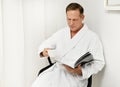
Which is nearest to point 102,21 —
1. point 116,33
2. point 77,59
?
point 116,33

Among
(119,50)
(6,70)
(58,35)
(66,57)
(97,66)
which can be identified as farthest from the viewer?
(6,70)

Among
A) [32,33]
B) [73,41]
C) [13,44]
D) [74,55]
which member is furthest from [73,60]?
[13,44]

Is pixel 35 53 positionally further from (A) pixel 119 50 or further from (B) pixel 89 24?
(A) pixel 119 50

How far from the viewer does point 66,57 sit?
2.17 metres

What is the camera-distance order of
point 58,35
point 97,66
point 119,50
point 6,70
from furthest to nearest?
point 6,70 < point 58,35 < point 97,66 < point 119,50

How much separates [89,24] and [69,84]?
68cm

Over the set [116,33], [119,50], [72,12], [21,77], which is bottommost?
[21,77]

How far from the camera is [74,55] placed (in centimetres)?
215

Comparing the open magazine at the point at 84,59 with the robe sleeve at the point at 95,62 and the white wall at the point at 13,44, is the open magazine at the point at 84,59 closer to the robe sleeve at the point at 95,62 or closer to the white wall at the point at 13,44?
the robe sleeve at the point at 95,62

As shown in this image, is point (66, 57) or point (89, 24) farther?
point (89, 24)

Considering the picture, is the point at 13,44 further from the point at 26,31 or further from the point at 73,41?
the point at 73,41

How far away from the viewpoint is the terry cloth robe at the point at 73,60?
2049 millimetres

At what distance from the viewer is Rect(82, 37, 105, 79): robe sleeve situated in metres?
2.01

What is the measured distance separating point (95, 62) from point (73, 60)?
20 cm
